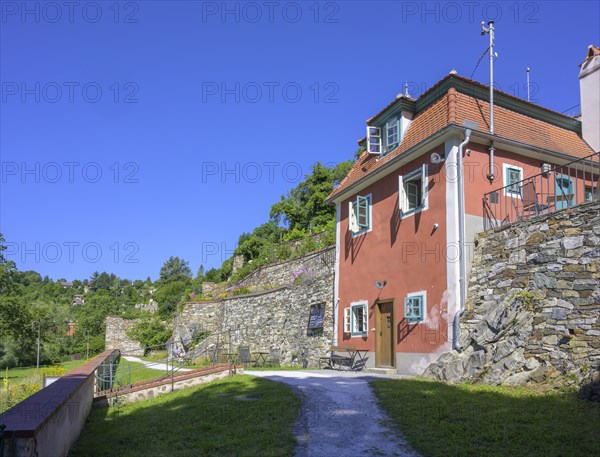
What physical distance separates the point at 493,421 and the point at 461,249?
19.5 feet

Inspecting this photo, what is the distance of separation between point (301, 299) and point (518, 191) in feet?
32.0

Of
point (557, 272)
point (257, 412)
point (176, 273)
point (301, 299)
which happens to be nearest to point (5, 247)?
point (301, 299)

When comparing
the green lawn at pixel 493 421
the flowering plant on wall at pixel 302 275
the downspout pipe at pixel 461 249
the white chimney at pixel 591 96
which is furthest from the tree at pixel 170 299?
the green lawn at pixel 493 421

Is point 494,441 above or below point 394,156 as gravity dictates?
below

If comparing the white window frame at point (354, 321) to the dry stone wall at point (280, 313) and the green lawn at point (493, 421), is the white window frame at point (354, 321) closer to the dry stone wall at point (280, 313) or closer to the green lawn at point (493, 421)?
the dry stone wall at point (280, 313)

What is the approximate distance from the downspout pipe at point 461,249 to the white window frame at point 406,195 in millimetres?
1113

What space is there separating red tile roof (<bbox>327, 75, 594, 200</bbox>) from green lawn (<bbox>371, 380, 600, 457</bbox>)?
6.74 metres

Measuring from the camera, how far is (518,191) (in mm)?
13859

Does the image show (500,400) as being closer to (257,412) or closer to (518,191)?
(257,412)

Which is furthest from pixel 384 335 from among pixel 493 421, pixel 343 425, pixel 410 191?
pixel 493 421

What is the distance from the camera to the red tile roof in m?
14.0

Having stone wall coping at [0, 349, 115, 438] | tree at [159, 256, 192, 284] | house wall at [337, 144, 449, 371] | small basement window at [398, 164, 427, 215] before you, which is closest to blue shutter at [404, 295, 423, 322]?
house wall at [337, 144, 449, 371]

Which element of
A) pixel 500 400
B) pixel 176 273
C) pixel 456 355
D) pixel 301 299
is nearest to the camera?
pixel 500 400

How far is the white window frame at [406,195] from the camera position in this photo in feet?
46.1
